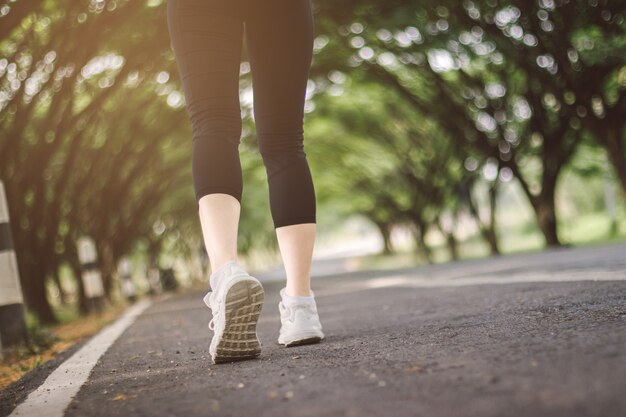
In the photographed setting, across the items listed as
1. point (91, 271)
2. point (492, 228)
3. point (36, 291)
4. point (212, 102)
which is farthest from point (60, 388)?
point (492, 228)

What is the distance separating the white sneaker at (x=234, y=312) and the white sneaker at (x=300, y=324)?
0.37m

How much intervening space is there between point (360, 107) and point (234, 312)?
944 inches

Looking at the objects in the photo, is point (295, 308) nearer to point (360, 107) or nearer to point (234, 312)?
point (234, 312)

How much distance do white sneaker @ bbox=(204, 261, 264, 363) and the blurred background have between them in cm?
631

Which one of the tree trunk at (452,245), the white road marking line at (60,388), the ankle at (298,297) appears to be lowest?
the tree trunk at (452,245)

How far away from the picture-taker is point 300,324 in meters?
3.24

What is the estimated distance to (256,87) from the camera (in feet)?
10.9

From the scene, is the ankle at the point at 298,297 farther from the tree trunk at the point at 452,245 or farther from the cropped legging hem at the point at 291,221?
the tree trunk at the point at 452,245

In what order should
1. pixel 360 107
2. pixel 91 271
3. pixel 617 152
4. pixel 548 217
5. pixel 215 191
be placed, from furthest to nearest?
1. pixel 360 107
2. pixel 548 217
3. pixel 91 271
4. pixel 617 152
5. pixel 215 191

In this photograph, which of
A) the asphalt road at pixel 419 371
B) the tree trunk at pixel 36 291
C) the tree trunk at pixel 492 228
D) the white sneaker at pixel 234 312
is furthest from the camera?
the tree trunk at pixel 492 228

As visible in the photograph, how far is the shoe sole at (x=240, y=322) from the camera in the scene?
109 inches

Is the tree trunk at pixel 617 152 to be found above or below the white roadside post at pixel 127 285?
above

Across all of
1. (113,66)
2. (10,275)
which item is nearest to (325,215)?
(113,66)

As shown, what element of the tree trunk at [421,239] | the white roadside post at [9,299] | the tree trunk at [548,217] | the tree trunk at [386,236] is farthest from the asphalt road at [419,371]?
the tree trunk at [386,236]
